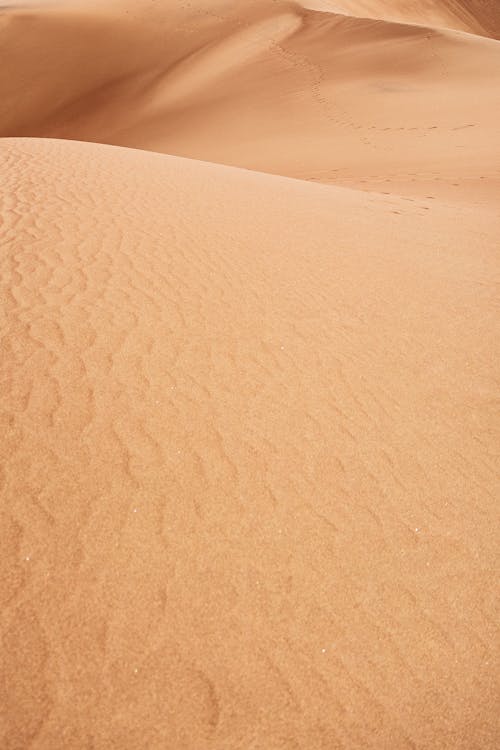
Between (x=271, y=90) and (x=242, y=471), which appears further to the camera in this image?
(x=271, y=90)

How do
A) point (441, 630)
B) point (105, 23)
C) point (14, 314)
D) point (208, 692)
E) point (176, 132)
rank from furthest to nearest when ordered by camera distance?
point (105, 23) < point (176, 132) < point (14, 314) < point (441, 630) < point (208, 692)

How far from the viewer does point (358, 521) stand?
103 inches

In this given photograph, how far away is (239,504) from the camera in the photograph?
2549 millimetres

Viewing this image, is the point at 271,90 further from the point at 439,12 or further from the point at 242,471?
the point at 439,12

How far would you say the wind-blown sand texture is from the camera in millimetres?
2004

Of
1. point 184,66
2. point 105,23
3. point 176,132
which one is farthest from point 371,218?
point 105,23

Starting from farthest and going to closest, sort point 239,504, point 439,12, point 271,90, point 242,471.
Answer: point 439,12
point 271,90
point 242,471
point 239,504

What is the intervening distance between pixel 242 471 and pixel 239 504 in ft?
0.61

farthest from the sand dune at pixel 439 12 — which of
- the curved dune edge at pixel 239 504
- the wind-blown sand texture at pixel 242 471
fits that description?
the curved dune edge at pixel 239 504

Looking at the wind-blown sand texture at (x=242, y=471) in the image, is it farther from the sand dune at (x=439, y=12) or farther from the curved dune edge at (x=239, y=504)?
the sand dune at (x=439, y=12)

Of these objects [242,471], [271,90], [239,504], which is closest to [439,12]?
[271,90]

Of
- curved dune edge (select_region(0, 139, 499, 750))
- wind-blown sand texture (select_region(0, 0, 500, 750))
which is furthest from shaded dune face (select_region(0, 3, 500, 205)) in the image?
curved dune edge (select_region(0, 139, 499, 750))

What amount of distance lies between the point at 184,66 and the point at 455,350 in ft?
62.1

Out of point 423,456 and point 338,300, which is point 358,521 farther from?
point 338,300
